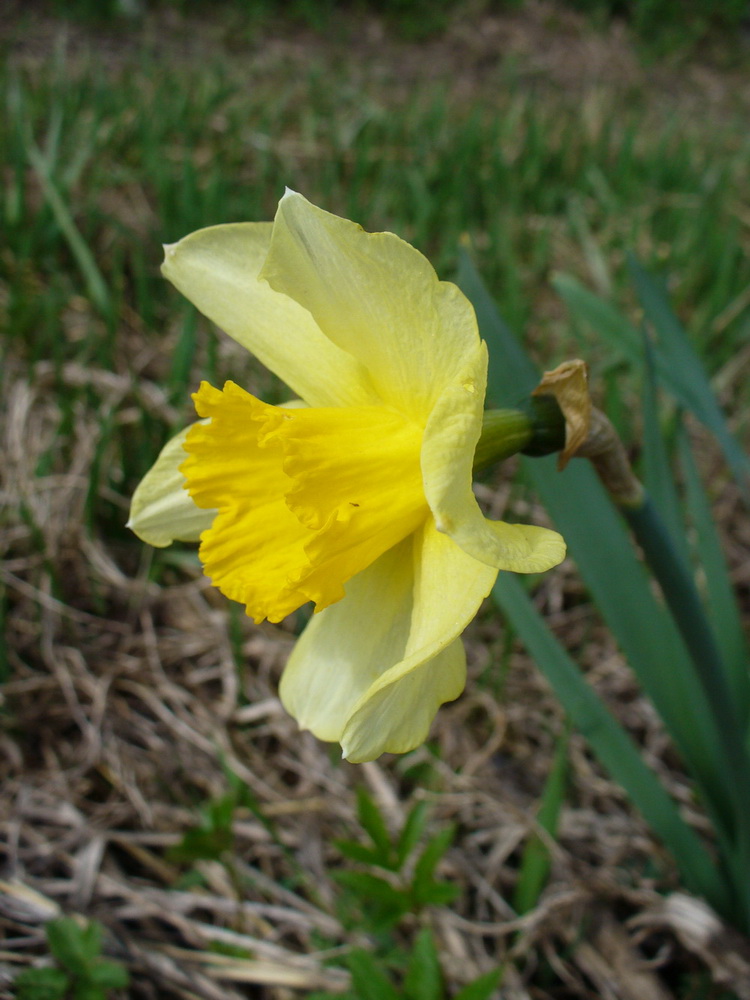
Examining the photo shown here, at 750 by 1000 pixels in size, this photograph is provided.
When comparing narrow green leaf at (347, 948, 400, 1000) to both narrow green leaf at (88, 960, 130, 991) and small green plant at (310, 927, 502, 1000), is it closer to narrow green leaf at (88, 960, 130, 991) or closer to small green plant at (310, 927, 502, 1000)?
small green plant at (310, 927, 502, 1000)

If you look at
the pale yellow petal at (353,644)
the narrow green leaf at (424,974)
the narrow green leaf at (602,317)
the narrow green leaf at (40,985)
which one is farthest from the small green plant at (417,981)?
the narrow green leaf at (602,317)

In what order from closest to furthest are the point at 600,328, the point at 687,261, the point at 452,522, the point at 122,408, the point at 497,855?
the point at 452,522
the point at 497,855
the point at 600,328
the point at 122,408
the point at 687,261

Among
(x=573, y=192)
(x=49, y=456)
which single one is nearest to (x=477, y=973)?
(x=49, y=456)

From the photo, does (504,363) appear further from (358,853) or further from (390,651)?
(358,853)

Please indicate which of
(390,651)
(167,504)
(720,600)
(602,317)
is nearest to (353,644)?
(390,651)

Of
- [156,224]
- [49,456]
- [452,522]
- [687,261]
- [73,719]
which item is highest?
[452,522]

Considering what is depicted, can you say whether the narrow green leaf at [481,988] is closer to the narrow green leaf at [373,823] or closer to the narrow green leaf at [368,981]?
the narrow green leaf at [368,981]

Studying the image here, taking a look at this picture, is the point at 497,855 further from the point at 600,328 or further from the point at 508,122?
the point at 508,122
